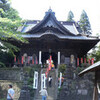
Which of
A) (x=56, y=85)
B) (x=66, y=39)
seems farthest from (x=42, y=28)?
(x=56, y=85)

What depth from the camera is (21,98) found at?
12203 mm

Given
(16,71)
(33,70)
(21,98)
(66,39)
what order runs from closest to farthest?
(21,98)
(33,70)
(16,71)
(66,39)

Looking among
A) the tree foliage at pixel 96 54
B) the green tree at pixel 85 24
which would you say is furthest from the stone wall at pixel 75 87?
the green tree at pixel 85 24

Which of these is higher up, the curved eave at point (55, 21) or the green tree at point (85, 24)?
the green tree at point (85, 24)

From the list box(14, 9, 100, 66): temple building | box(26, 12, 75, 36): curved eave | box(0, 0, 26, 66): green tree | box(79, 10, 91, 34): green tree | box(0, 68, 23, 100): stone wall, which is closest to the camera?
box(0, 0, 26, 66): green tree

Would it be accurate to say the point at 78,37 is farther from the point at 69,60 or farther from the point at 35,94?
the point at 35,94

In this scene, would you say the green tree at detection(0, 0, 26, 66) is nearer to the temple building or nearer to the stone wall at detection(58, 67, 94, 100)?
the temple building

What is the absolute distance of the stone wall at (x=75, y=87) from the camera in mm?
12706

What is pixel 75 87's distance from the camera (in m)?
13.3

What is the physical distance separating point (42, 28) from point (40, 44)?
2313 mm

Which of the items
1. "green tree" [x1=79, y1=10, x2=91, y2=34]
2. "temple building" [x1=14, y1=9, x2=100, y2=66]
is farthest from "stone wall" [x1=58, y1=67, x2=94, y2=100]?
"green tree" [x1=79, y1=10, x2=91, y2=34]

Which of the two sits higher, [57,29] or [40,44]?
[57,29]

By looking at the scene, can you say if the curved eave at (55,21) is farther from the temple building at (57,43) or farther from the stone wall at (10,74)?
the stone wall at (10,74)

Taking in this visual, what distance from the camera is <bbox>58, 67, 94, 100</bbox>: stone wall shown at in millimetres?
12706
